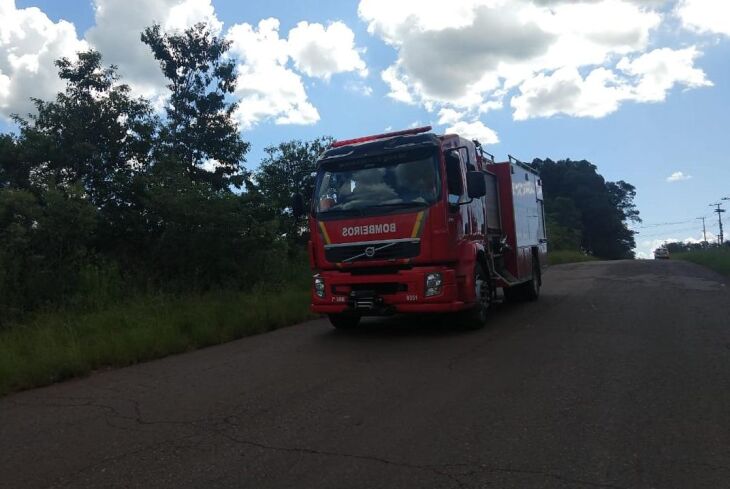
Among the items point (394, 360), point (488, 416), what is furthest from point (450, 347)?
point (488, 416)

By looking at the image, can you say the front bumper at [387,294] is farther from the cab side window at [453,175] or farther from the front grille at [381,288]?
the cab side window at [453,175]

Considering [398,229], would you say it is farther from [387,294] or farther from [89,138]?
Result: [89,138]

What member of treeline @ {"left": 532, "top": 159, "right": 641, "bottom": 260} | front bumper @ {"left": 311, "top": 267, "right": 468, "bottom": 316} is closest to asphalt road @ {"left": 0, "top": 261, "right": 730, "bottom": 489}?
front bumper @ {"left": 311, "top": 267, "right": 468, "bottom": 316}

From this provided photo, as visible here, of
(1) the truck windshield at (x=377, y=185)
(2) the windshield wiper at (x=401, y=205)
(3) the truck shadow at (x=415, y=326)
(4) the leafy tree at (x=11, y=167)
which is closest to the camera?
(2) the windshield wiper at (x=401, y=205)

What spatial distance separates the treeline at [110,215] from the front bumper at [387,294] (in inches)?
127

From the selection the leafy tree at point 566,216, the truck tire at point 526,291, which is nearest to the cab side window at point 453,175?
the truck tire at point 526,291

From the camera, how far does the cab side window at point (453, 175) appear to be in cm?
878

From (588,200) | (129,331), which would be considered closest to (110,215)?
(129,331)

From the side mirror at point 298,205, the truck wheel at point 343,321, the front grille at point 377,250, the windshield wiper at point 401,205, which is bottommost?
the truck wheel at point 343,321

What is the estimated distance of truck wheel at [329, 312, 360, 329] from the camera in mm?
10078

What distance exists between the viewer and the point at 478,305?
9.29m

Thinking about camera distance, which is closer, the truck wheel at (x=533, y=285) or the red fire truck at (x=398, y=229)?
the red fire truck at (x=398, y=229)

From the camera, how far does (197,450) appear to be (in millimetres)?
4375

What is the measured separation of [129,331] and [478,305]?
17.4ft
